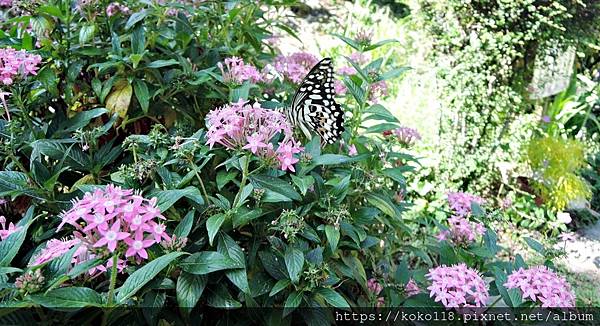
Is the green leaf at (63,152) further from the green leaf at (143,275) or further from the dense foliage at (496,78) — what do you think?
the dense foliage at (496,78)

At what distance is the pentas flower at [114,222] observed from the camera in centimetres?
88

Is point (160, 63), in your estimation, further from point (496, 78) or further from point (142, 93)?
point (496, 78)

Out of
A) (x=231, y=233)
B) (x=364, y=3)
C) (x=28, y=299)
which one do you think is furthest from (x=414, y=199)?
(x=364, y=3)

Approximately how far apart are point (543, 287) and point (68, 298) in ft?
3.87

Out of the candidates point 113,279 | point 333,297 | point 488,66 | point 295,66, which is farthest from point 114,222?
point 488,66

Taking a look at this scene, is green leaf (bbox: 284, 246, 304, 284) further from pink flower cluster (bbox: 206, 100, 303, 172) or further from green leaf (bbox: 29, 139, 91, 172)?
green leaf (bbox: 29, 139, 91, 172)

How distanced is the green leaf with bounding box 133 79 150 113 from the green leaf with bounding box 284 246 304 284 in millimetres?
578

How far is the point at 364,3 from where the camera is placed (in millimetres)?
6980

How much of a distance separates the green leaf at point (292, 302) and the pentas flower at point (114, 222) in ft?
1.26

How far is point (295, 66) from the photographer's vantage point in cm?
189

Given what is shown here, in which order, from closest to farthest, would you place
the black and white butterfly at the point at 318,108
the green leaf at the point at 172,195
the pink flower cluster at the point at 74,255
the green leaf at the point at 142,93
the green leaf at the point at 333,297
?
the pink flower cluster at the point at 74,255 → the green leaf at the point at 172,195 → the green leaf at the point at 333,297 → the green leaf at the point at 142,93 → the black and white butterfly at the point at 318,108

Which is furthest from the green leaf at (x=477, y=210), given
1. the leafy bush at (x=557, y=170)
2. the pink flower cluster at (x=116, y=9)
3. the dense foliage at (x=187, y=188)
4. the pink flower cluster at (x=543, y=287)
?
the leafy bush at (x=557, y=170)

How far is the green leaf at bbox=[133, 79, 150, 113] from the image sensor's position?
1436 mm

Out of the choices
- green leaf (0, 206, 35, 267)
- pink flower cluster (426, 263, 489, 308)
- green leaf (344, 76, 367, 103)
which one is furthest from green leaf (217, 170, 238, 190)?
pink flower cluster (426, 263, 489, 308)
